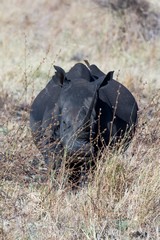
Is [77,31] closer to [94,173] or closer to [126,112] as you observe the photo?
[126,112]

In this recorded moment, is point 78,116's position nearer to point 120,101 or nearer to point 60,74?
point 60,74

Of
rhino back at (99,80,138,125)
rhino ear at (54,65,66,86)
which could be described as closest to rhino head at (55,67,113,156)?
rhino ear at (54,65,66,86)

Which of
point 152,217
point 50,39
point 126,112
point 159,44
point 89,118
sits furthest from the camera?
point 50,39

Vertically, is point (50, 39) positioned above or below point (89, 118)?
below

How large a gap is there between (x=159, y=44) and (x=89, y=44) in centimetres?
154

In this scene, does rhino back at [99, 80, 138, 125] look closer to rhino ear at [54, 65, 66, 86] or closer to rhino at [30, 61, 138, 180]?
rhino at [30, 61, 138, 180]

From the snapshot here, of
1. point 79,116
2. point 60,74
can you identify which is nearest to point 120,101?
point 60,74

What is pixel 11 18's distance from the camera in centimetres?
1600

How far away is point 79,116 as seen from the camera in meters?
5.90

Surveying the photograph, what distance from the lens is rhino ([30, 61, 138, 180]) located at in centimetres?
587

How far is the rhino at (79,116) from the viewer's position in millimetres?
5867

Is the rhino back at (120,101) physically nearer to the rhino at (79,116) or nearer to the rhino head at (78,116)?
the rhino at (79,116)

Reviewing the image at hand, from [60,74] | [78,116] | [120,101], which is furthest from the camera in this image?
[120,101]

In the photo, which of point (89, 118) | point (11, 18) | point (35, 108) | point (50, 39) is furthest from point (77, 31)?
point (89, 118)
